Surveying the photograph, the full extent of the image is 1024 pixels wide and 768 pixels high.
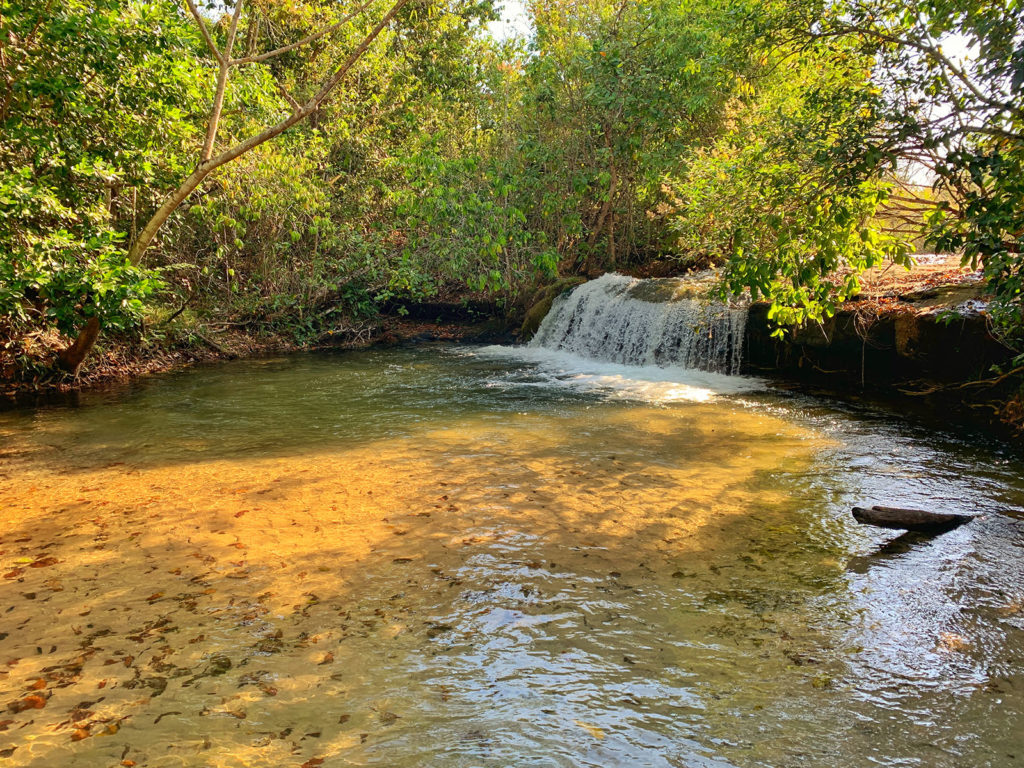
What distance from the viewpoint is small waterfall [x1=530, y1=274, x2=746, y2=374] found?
11.9 m

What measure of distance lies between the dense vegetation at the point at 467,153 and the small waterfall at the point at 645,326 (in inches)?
49.5

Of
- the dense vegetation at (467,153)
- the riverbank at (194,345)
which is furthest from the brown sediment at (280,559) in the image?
the riverbank at (194,345)

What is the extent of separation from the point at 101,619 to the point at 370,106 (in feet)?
51.9

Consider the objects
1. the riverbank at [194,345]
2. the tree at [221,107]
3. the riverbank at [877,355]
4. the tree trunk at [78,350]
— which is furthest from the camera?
the riverbank at [194,345]

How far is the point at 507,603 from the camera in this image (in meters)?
3.97

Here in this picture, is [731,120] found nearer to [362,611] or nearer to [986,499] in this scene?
[986,499]

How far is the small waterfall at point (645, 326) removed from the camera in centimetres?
1188

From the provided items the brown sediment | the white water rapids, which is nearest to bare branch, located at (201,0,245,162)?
the brown sediment

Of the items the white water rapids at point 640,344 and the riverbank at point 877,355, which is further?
the white water rapids at point 640,344

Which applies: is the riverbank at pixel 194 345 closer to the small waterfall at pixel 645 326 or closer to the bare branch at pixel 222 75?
the small waterfall at pixel 645 326

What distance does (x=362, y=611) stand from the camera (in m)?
3.86

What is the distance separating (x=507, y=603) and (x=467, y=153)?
1635 centimetres

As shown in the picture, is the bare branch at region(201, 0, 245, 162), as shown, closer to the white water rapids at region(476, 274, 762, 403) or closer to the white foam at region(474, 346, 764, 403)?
the white foam at region(474, 346, 764, 403)

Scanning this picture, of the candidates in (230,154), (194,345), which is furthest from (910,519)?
(194,345)
